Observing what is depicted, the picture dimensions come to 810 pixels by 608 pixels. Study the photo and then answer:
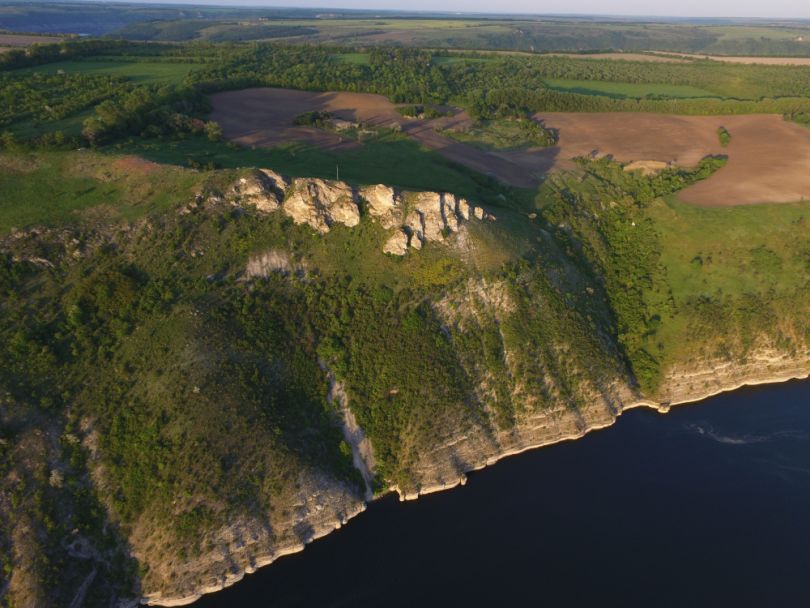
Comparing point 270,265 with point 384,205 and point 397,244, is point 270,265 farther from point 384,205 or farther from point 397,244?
point 384,205

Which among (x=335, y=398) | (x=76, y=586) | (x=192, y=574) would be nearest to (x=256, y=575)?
(x=192, y=574)

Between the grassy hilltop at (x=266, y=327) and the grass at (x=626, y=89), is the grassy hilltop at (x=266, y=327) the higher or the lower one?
the lower one

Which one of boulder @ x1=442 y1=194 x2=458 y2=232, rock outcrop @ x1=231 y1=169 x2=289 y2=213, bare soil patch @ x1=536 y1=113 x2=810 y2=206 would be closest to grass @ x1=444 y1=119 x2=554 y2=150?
bare soil patch @ x1=536 y1=113 x2=810 y2=206

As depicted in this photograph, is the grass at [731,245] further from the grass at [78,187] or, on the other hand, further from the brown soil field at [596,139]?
the grass at [78,187]

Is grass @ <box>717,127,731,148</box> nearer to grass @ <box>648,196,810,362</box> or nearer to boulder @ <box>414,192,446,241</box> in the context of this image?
grass @ <box>648,196,810,362</box>

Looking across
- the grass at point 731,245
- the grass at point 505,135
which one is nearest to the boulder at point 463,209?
the grass at point 731,245

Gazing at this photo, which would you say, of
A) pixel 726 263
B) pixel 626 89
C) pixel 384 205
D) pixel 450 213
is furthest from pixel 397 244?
A: pixel 626 89
